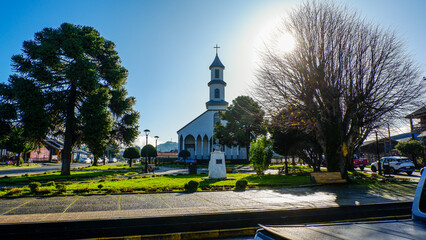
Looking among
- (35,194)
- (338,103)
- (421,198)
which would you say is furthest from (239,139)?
(421,198)

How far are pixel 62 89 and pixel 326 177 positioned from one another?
22576 mm

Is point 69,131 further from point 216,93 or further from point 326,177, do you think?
point 216,93

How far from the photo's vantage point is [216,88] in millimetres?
55344

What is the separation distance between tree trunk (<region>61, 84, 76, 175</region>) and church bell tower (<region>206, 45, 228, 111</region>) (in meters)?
34.9

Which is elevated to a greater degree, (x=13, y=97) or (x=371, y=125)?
(x=13, y=97)

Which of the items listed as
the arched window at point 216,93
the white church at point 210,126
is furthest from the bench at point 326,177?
A: the arched window at point 216,93

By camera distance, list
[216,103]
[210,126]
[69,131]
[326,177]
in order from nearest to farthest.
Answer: [326,177]
[69,131]
[216,103]
[210,126]

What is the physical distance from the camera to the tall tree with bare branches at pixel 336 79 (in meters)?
14.8

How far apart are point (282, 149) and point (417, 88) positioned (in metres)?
11.5

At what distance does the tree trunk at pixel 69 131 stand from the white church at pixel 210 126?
34.3m

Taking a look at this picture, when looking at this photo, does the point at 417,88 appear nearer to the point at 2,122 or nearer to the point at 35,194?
the point at 35,194

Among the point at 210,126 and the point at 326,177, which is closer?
the point at 326,177

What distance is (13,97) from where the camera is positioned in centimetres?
2005

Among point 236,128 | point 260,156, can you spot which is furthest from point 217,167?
point 236,128
